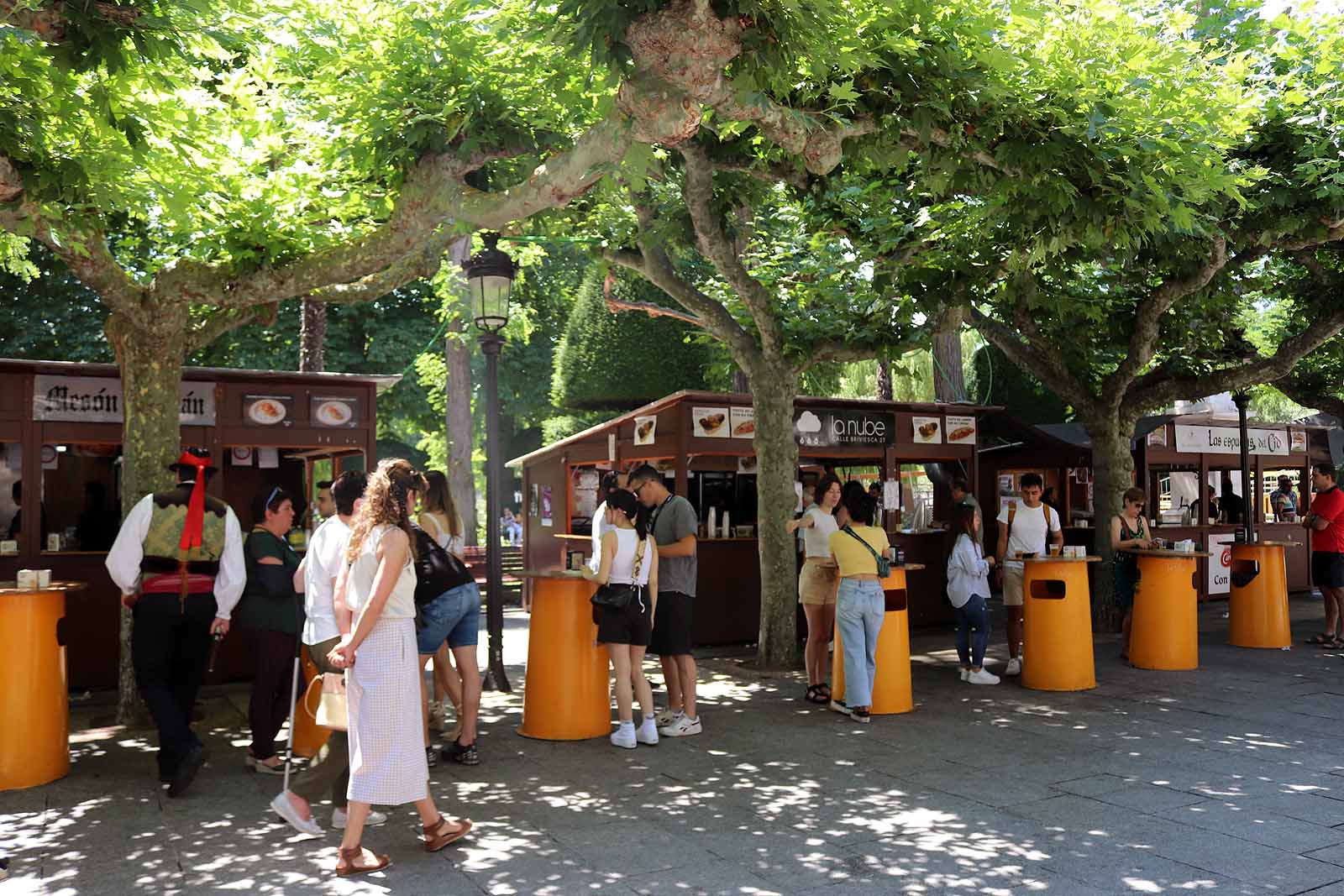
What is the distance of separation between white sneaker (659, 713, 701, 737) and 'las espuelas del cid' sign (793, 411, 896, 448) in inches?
224

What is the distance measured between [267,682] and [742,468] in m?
7.79

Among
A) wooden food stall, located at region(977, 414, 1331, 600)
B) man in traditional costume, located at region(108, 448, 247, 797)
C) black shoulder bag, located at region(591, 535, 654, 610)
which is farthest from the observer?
wooden food stall, located at region(977, 414, 1331, 600)

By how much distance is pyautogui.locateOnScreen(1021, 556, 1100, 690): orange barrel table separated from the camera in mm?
8758

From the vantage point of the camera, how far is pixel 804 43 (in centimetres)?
572

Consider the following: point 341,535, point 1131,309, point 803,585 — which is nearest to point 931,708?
point 803,585

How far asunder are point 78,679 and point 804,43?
7.91 meters

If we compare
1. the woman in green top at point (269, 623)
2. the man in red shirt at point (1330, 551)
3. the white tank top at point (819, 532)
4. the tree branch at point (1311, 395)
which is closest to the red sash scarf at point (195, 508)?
the woman in green top at point (269, 623)

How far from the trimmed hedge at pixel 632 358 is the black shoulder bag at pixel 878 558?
1174cm

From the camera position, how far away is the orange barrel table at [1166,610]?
9672mm

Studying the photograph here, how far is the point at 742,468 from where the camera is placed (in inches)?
529

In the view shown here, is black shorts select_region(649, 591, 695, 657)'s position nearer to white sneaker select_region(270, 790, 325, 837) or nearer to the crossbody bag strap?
the crossbody bag strap

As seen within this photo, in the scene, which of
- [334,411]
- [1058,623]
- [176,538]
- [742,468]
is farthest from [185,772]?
[742,468]

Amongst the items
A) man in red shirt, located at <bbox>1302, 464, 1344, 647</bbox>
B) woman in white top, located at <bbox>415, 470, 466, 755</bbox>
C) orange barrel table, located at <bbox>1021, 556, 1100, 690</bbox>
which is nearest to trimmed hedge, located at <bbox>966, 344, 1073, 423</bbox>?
man in red shirt, located at <bbox>1302, 464, 1344, 647</bbox>

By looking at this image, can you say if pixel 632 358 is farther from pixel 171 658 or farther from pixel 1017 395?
pixel 171 658
